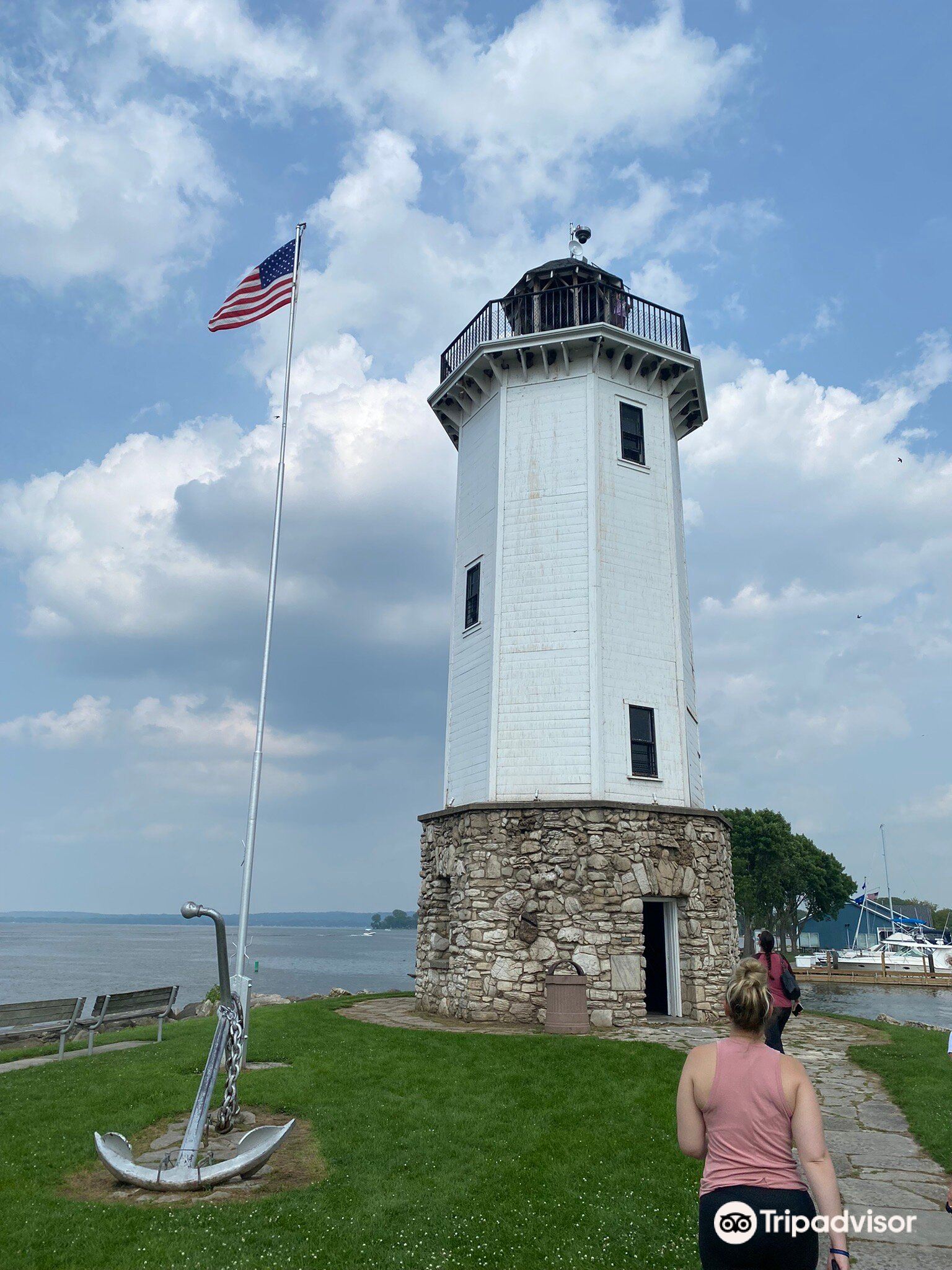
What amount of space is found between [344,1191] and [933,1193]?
4636 mm

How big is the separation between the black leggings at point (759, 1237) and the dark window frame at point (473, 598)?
634 inches

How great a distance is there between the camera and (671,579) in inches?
751

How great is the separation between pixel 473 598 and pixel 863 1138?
13.4 m

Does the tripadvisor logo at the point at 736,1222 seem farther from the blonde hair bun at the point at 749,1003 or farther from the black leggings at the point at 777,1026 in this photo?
the black leggings at the point at 777,1026

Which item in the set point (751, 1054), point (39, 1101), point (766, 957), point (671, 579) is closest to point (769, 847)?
point (671, 579)

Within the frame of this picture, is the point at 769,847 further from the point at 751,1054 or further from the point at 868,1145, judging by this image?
the point at 751,1054

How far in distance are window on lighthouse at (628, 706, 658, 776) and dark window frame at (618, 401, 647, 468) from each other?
5.79m

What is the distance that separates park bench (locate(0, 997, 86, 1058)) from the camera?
12.1 m

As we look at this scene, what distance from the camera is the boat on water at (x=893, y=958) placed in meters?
51.2

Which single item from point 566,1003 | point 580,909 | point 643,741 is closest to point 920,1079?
point 566,1003

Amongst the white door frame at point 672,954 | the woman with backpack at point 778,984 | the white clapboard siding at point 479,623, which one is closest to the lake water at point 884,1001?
the white door frame at point 672,954

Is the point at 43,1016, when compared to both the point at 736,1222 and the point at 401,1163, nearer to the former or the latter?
the point at 401,1163

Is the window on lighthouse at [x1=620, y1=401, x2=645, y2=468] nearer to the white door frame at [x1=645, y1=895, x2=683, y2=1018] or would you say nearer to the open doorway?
the white door frame at [x1=645, y1=895, x2=683, y2=1018]

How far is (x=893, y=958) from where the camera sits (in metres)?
52.2
